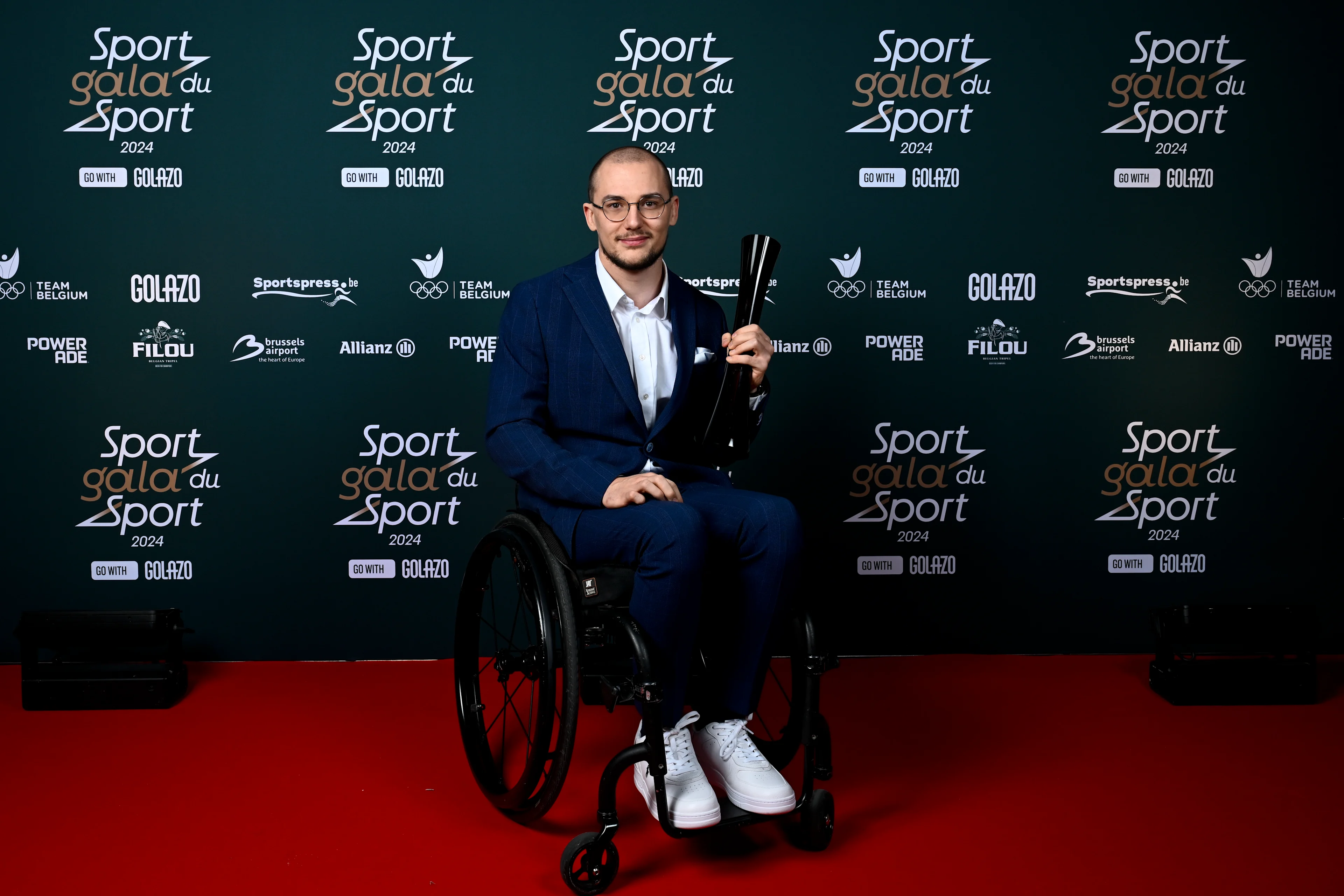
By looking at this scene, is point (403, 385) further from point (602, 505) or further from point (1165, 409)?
point (1165, 409)

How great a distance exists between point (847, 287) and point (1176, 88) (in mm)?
1293

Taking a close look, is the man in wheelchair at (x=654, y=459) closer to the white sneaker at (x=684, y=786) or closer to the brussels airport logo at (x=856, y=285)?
the white sneaker at (x=684, y=786)

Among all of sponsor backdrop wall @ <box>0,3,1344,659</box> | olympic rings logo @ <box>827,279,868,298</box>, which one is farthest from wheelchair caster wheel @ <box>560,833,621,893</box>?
olympic rings logo @ <box>827,279,868,298</box>

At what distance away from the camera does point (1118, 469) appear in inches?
123

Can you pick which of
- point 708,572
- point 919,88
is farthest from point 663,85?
point 708,572

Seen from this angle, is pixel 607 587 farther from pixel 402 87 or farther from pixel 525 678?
pixel 402 87

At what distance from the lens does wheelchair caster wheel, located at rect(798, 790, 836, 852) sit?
178 centimetres

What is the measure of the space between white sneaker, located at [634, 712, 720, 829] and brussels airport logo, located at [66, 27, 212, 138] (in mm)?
2550

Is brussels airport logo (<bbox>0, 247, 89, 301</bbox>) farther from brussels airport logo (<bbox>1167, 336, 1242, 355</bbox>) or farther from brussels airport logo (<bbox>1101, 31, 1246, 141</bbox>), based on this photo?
brussels airport logo (<bbox>1167, 336, 1242, 355</bbox>)

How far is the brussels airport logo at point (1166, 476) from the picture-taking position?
3113mm

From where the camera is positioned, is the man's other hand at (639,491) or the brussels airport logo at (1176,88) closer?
the man's other hand at (639,491)

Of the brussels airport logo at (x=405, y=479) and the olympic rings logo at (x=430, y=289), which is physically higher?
the olympic rings logo at (x=430, y=289)

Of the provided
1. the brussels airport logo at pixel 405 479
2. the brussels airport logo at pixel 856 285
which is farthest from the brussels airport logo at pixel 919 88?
the brussels airport logo at pixel 405 479

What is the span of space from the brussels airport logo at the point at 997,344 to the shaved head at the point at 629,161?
1461 millimetres
